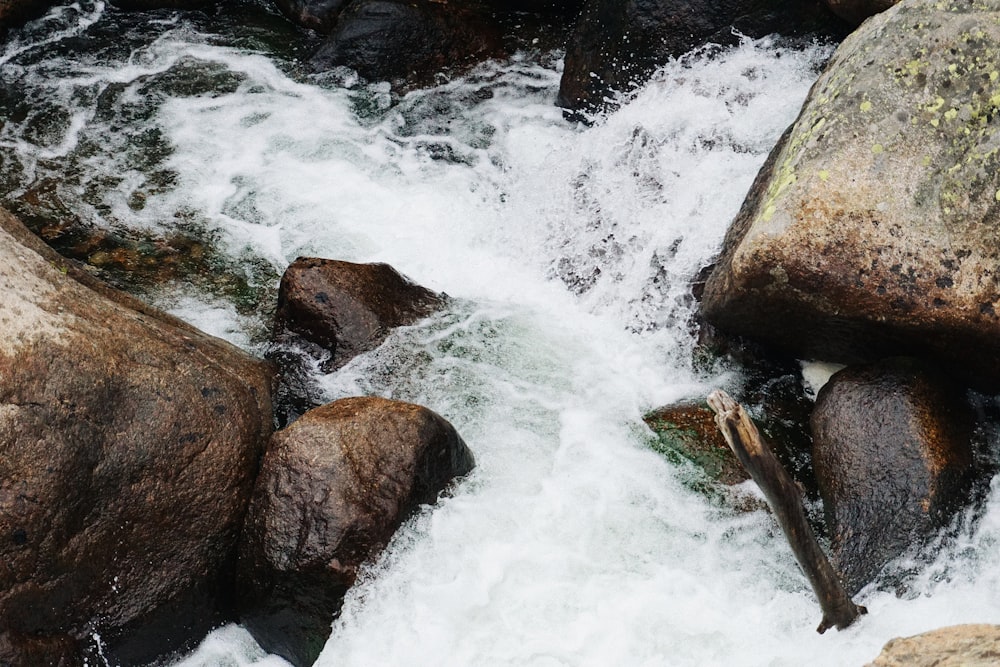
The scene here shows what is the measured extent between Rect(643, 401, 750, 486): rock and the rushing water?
0.11m

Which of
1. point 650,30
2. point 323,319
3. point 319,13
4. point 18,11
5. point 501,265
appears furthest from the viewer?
point 18,11

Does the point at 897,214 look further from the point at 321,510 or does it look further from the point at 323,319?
the point at 323,319

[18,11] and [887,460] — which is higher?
[887,460]

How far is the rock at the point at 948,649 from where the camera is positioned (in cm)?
265

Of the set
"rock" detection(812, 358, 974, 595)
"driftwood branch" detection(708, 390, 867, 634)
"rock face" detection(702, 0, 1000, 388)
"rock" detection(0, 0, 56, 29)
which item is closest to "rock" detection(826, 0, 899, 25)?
"rock face" detection(702, 0, 1000, 388)

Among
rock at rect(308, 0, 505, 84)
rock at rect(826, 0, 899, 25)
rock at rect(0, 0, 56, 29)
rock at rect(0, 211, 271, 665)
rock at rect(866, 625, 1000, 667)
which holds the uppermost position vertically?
rock at rect(826, 0, 899, 25)

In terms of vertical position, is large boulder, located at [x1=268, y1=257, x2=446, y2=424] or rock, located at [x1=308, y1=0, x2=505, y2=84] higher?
rock, located at [x1=308, y1=0, x2=505, y2=84]

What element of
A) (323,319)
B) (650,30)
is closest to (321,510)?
(323,319)

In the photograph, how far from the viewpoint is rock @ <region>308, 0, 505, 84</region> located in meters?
8.77

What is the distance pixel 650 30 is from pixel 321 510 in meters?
4.89

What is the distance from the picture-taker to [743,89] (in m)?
7.18

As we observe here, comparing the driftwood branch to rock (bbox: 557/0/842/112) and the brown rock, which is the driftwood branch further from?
rock (bbox: 557/0/842/112)

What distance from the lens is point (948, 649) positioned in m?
2.73

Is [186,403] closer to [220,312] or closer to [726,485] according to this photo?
[220,312]
